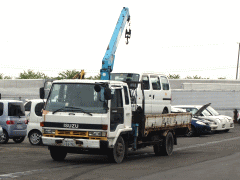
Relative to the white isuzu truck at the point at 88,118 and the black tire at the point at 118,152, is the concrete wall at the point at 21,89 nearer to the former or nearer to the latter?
the white isuzu truck at the point at 88,118

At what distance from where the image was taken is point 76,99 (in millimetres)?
13781

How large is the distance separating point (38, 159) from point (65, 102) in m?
2.41

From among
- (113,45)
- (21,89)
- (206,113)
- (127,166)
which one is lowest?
(127,166)

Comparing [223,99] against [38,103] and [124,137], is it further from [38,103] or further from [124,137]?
[124,137]


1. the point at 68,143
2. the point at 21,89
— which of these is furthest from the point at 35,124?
the point at 21,89

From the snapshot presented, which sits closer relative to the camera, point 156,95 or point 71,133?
point 71,133

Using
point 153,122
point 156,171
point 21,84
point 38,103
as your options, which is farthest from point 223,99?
point 156,171

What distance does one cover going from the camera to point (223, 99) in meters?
46.4

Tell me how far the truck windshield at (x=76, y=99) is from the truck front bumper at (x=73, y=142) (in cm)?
75

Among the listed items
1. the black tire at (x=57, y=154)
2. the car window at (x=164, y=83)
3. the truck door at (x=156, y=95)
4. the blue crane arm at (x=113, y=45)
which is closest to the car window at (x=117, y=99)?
the black tire at (x=57, y=154)

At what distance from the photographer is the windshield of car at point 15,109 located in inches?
859

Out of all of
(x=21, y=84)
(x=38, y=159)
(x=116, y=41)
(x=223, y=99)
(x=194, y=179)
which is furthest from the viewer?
(x=21, y=84)

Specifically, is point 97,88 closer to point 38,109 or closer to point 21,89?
point 38,109

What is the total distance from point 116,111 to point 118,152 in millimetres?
1117
